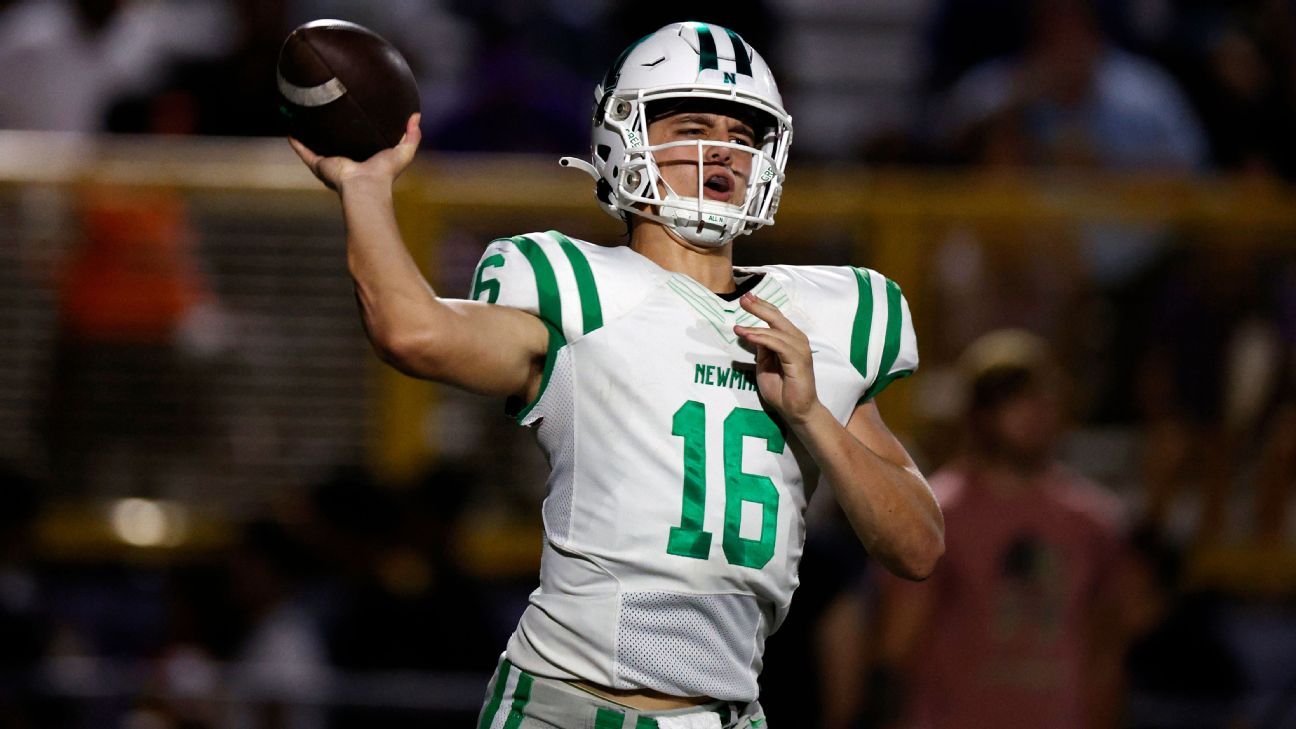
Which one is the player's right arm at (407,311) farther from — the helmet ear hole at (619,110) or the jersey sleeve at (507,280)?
the helmet ear hole at (619,110)

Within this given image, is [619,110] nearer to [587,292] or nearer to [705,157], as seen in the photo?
[705,157]

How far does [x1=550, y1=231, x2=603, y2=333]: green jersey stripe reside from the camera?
2990 millimetres

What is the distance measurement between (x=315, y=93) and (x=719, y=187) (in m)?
0.69

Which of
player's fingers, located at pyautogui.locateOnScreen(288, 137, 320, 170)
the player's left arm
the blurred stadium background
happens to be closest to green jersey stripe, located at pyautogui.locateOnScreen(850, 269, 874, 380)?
→ the player's left arm

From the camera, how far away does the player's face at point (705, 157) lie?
10.3 ft

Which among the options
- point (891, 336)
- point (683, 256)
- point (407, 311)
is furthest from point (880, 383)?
point (407, 311)

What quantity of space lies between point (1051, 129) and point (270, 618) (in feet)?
11.5

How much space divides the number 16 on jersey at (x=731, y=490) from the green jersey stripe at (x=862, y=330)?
22 cm

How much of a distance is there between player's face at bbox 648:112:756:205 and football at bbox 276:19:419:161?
0.44 meters

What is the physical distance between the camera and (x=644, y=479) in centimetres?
298

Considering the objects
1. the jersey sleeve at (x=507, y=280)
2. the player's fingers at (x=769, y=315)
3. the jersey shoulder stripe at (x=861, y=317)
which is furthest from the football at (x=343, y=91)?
the jersey shoulder stripe at (x=861, y=317)

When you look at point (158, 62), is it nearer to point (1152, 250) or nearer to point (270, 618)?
point (270, 618)

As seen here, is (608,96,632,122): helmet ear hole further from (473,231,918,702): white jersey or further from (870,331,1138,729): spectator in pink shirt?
(870,331,1138,729): spectator in pink shirt

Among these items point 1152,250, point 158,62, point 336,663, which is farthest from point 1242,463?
point 158,62
